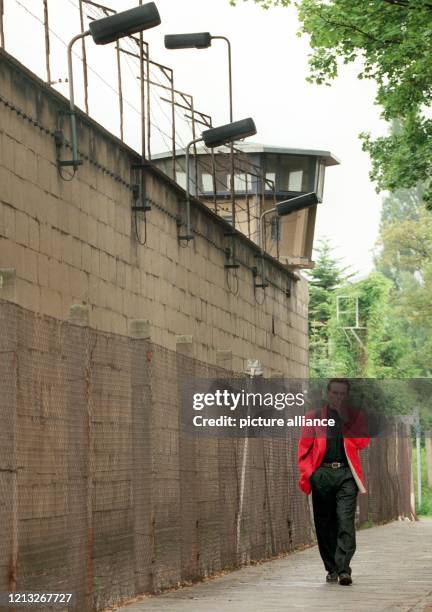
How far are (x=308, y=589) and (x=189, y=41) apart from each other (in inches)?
391

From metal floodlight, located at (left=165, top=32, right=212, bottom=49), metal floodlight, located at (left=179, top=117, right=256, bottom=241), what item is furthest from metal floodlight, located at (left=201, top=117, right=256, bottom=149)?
metal floodlight, located at (left=165, top=32, right=212, bottom=49)

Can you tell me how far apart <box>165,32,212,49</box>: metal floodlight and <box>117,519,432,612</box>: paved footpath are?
22.4 ft

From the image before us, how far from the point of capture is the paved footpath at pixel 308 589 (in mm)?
10852

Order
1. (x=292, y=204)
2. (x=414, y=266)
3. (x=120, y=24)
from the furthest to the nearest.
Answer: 1. (x=414, y=266)
2. (x=292, y=204)
3. (x=120, y=24)

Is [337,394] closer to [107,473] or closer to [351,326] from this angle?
[107,473]

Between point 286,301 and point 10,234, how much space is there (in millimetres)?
18668

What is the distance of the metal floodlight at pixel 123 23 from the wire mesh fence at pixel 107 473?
346 cm

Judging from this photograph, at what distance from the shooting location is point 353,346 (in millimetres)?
85938

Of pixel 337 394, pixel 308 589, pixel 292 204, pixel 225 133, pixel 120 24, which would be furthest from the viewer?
pixel 292 204

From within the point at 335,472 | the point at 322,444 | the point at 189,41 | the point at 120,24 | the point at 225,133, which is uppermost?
the point at 189,41

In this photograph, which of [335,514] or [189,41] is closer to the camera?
[335,514]

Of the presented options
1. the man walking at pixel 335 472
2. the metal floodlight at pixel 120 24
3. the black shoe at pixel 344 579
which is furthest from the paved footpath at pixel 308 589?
the metal floodlight at pixel 120 24

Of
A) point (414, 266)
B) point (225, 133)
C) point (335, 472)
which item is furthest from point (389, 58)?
point (414, 266)

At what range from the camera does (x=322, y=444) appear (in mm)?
13148
